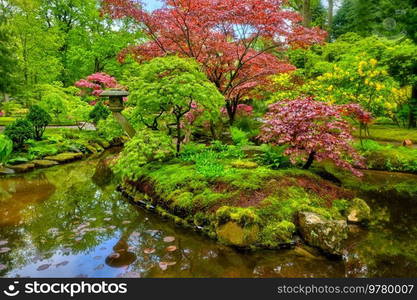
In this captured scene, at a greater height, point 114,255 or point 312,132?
point 312,132

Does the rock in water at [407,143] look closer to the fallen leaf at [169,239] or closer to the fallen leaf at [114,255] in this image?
the fallen leaf at [169,239]

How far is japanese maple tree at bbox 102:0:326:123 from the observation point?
24.2ft

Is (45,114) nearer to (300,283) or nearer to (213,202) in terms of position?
(213,202)

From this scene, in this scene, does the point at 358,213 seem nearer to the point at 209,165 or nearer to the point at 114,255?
the point at 209,165

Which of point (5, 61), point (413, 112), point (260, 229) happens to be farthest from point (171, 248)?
point (5, 61)

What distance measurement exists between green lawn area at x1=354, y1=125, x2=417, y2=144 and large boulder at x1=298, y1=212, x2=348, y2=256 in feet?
26.0

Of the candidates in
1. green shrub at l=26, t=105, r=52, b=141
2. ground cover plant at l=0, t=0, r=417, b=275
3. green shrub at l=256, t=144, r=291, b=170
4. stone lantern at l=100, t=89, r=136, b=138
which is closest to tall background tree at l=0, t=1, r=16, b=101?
ground cover plant at l=0, t=0, r=417, b=275

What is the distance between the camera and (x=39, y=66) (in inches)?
578

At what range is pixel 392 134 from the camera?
37.2 ft

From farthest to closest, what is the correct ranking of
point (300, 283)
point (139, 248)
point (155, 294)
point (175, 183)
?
point (175, 183) < point (139, 248) < point (300, 283) < point (155, 294)

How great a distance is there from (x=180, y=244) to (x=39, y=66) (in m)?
14.3

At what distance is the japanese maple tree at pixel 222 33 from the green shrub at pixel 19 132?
13.2ft

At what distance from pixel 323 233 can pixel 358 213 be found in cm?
129

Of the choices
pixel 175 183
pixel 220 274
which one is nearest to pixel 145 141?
pixel 175 183
